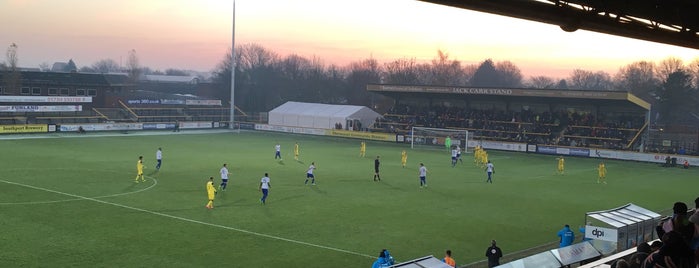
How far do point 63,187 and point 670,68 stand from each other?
117073mm

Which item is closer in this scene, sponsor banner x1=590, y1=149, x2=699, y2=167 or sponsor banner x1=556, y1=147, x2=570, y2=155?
sponsor banner x1=590, y1=149, x2=699, y2=167

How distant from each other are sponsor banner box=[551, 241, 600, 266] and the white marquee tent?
60.6m

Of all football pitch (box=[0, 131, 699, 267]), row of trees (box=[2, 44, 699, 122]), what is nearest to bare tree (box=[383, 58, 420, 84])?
row of trees (box=[2, 44, 699, 122])

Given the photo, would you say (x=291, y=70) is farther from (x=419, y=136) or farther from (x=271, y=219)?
(x=271, y=219)

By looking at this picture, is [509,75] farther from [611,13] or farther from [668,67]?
[611,13]

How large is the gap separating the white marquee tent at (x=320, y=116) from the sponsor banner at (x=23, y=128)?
2766 cm

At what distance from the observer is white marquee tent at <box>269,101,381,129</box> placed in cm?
7600

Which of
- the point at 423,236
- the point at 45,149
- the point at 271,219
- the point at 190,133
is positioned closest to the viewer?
the point at 423,236

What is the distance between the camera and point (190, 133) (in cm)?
7112

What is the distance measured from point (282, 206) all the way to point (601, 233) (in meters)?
13.4

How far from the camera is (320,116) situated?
77.1 m

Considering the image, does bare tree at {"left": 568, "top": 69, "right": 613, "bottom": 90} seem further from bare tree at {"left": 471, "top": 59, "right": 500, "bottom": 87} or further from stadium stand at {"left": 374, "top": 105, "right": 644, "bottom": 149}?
stadium stand at {"left": 374, "top": 105, "right": 644, "bottom": 149}

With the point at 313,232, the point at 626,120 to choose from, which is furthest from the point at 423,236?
the point at 626,120

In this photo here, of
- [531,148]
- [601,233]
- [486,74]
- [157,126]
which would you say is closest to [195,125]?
[157,126]
